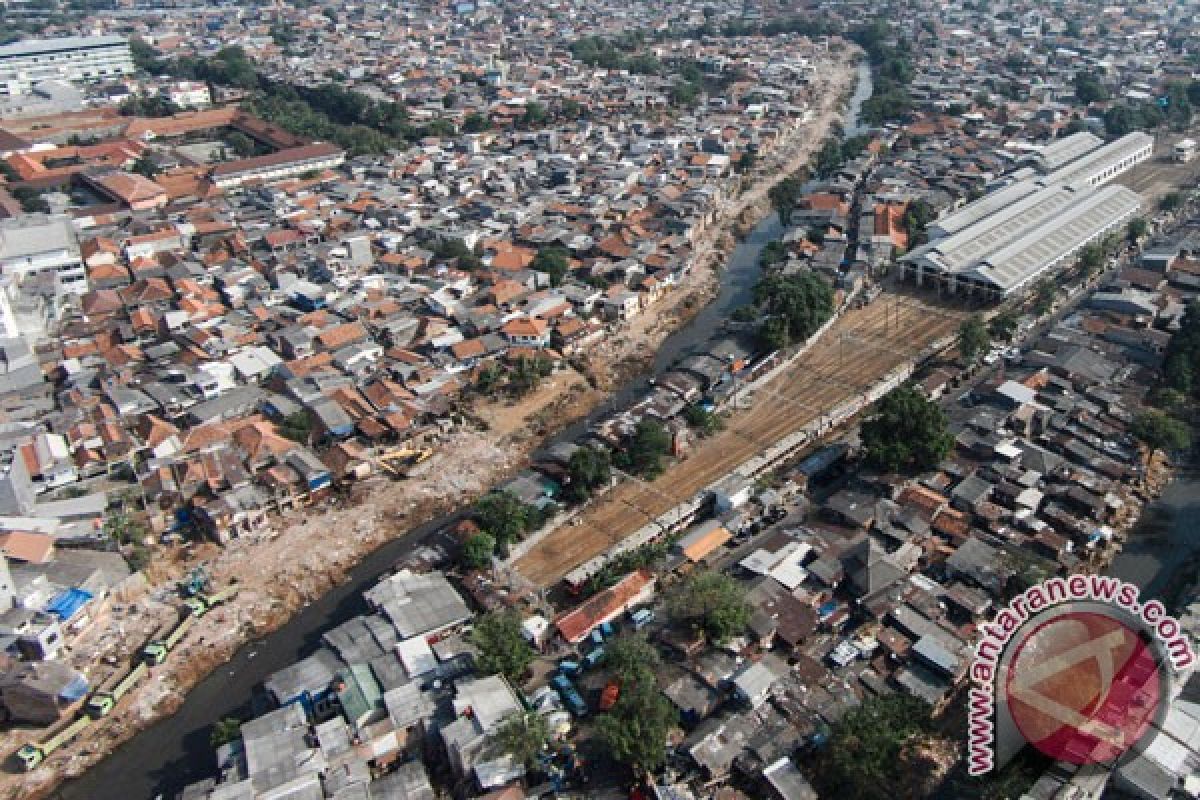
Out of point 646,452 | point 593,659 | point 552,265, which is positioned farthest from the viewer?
point 552,265

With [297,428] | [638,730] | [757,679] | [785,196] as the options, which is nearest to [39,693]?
[297,428]

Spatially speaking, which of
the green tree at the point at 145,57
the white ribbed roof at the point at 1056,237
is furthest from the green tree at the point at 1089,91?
the green tree at the point at 145,57

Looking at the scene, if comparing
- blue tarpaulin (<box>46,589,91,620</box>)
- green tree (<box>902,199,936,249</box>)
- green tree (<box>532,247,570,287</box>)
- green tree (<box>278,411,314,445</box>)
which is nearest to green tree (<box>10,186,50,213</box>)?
green tree (<box>532,247,570,287</box>)

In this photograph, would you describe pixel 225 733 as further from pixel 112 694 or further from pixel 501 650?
pixel 501 650

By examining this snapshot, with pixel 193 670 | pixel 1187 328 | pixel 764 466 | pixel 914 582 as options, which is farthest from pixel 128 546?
pixel 1187 328

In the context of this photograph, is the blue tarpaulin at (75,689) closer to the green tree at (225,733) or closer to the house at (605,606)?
the green tree at (225,733)

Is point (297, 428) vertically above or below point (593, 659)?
below

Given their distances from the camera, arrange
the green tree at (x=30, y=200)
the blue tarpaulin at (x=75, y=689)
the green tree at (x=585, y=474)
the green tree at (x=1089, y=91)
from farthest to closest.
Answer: the green tree at (x=1089, y=91) → the green tree at (x=30, y=200) → the green tree at (x=585, y=474) → the blue tarpaulin at (x=75, y=689)
